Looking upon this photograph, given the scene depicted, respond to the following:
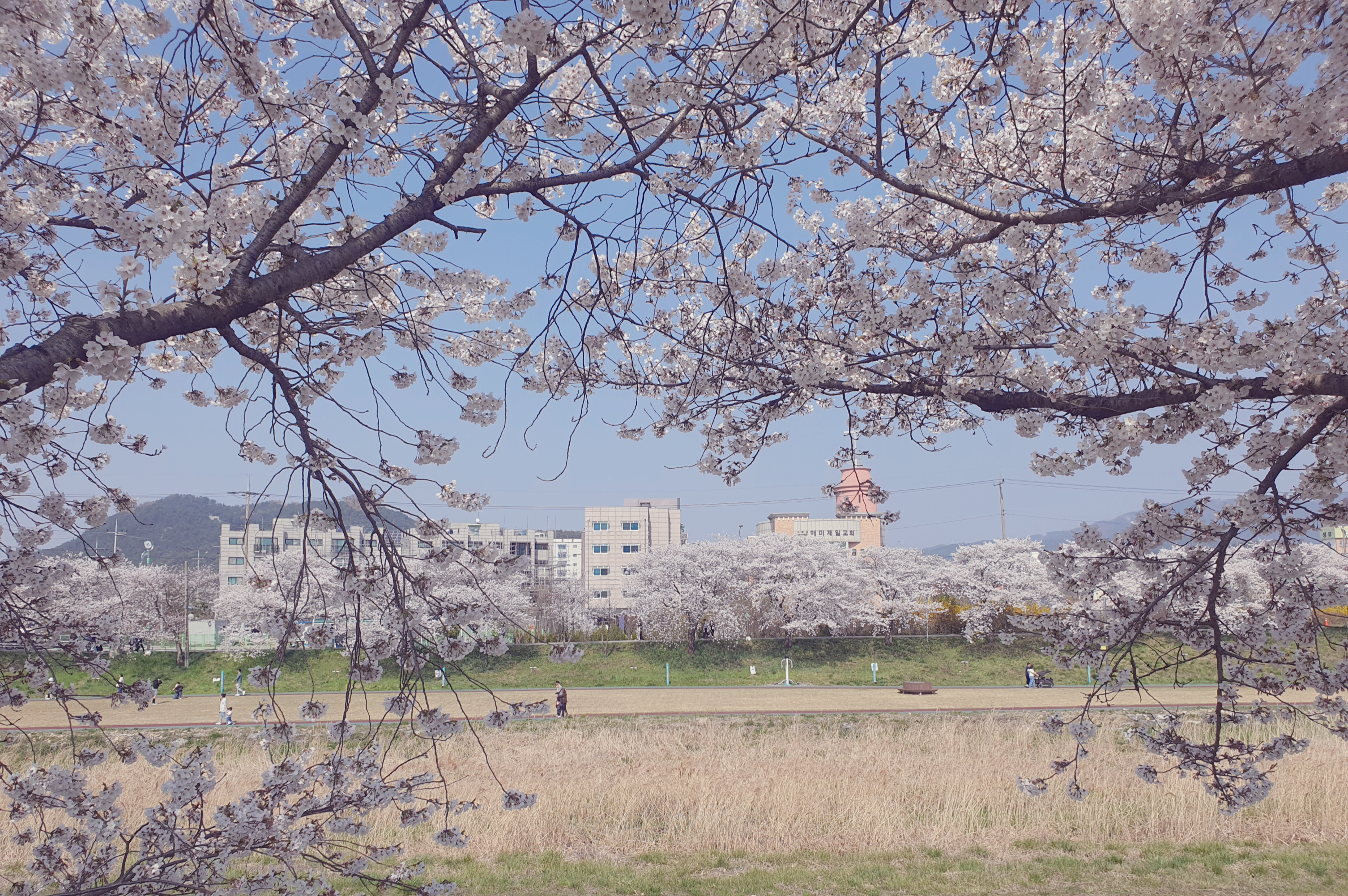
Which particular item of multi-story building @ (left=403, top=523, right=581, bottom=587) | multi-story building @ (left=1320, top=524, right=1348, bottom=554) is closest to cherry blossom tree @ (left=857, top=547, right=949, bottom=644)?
multi-story building @ (left=403, top=523, right=581, bottom=587)

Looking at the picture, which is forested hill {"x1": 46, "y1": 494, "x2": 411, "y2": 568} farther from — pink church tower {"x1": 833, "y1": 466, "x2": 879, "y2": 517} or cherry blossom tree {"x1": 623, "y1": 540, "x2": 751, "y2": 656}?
cherry blossom tree {"x1": 623, "y1": 540, "x2": 751, "y2": 656}

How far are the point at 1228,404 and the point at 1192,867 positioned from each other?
5.81 metres

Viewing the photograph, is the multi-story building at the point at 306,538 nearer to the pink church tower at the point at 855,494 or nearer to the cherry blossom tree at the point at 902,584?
the pink church tower at the point at 855,494

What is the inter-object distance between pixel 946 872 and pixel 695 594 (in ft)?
90.7

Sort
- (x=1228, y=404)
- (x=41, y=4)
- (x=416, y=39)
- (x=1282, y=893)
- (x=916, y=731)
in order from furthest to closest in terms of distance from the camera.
A: 1. (x=916, y=731)
2. (x=1282, y=893)
3. (x=1228, y=404)
4. (x=416, y=39)
5. (x=41, y=4)

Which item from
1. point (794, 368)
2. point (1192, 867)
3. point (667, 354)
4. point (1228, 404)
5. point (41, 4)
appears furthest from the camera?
point (1192, 867)

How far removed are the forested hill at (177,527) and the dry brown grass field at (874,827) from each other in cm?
421

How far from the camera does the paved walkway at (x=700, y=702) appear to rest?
18.7 meters

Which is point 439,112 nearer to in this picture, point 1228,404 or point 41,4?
point 41,4

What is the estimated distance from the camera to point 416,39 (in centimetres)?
296

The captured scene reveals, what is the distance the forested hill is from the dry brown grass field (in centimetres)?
421

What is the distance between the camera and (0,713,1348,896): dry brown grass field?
6.94m

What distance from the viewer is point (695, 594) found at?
3462cm

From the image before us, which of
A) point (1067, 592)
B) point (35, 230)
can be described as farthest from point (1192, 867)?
point (35, 230)
